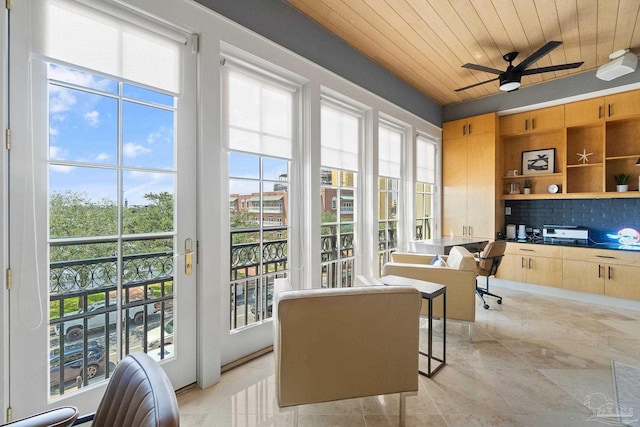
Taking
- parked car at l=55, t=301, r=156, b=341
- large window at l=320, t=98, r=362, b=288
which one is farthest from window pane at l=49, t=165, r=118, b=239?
large window at l=320, t=98, r=362, b=288

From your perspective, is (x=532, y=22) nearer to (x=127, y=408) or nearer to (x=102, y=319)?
(x=127, y=408)

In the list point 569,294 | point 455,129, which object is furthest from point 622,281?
point 455,129

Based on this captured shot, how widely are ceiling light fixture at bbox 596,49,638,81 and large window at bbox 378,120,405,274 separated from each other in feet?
7.84

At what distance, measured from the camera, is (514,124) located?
15.9 feet

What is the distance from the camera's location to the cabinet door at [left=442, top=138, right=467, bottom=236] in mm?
5105

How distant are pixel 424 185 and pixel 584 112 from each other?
234cm

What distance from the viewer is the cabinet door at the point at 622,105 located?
3.81 m

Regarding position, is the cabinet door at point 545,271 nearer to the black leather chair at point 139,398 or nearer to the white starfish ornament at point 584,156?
the white starfish ornament at point 584,156

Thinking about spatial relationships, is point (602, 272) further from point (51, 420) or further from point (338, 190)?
point (51, 420)

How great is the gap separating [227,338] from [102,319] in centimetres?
90

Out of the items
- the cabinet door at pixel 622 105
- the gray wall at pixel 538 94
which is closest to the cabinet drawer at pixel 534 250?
the cabinet door at pixel 622 105

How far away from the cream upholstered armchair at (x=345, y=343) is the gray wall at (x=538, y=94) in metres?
4.41

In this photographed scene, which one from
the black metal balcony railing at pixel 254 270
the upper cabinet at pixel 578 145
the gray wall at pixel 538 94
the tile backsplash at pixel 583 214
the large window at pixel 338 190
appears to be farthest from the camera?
the tile backsplash at pixel 583 214

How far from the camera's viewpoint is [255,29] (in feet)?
7.88
